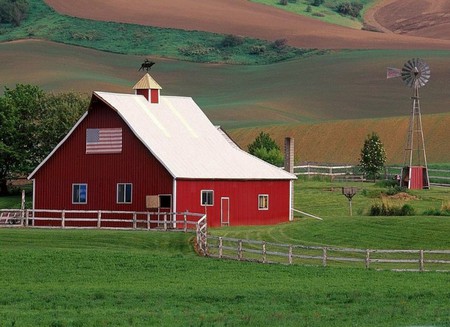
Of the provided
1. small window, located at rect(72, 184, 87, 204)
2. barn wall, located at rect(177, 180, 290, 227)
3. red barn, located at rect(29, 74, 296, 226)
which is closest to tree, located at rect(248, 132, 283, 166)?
red barn, located at rect(29, 74, 296, 226)

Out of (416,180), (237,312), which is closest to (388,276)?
(237,312)

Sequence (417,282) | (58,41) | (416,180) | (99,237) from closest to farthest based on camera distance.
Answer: (417,282), (99,237), (416,180), (58,41)

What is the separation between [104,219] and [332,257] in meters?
16.6

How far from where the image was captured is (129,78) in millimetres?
157250

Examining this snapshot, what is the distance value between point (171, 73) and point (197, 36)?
2236 centimetres

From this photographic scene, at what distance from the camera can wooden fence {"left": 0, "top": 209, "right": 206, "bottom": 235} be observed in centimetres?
5788

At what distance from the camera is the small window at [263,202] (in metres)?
65.8

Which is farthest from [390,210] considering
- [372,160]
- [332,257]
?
[372,160]

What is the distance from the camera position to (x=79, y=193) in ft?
213

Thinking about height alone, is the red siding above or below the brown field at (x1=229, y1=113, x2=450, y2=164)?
below

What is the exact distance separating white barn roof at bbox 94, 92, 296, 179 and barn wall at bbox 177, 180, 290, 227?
42cm

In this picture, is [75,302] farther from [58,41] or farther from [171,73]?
[58,41]

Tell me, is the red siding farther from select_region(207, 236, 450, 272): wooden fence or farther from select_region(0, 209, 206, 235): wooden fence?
select_region(207, 236, 450, 272): wooden fence

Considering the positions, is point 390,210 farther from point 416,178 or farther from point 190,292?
point 190,292
